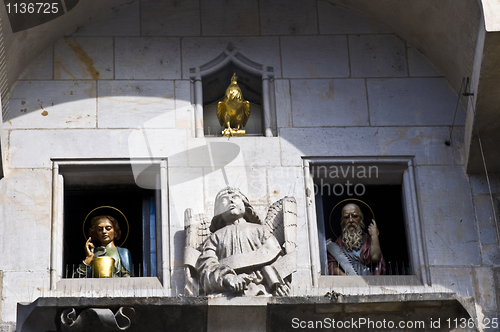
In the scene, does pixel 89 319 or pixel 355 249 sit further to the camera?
pixel 355 249

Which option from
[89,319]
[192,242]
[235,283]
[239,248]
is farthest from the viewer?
[192,242]

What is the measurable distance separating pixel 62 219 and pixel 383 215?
339 centimetres

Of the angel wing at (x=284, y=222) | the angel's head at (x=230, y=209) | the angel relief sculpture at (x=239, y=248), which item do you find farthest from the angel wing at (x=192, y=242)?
the angel wing at (x=284, y=222)

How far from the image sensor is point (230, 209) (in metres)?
9.45

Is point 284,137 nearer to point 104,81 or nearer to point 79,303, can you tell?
point 104,81

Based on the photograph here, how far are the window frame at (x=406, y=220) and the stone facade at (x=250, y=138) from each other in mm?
49

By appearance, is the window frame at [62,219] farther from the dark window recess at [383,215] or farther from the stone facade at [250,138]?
the dark window recess at [383,215]

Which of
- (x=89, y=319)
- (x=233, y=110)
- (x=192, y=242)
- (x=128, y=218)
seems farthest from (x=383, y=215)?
(x=89, y=319)

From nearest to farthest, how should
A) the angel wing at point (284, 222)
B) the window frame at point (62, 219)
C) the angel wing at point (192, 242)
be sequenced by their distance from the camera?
1. the angel wing at point (192, 242)
2. the angel wing at point (284, 222)
3. the window frame at point (62, 219)

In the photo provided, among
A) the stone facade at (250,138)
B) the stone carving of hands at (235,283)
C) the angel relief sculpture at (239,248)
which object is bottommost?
the stone carving of hands at (235,283)

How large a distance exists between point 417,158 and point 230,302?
2.62m

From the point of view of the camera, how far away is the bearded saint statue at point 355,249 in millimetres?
10031

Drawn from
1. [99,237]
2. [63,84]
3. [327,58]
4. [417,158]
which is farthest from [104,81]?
[417,158]

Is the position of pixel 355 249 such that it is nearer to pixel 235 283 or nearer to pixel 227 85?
pixel 235 283
